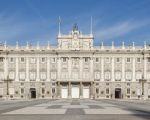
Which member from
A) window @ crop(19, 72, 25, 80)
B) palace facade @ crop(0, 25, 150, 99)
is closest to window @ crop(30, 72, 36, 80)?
palace facade @ crop(0, 25, 150, 99)

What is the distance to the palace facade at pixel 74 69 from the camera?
109 meters

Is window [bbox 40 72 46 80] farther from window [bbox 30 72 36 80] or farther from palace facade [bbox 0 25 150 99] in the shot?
window [bbox 30 72 36 80]

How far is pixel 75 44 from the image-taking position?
11056 cm

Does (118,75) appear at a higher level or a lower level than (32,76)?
higher

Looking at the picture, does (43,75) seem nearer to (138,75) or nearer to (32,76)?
(32,76)

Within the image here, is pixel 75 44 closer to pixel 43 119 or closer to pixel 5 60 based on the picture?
pixel 5 60

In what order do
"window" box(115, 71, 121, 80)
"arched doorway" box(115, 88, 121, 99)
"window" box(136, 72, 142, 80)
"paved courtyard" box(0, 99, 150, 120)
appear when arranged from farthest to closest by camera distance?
"arched doorway" box(115, 88, 121, 99) → "window" box(115, 71, 121, 80) → "window" box(136, 72, 142, 80) → "paved courtyard" box(0, 99, 150, 120)

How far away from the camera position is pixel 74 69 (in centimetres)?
11031

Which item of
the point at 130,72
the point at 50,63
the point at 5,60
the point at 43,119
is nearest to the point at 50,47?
the point at 50,63

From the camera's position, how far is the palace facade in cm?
10912

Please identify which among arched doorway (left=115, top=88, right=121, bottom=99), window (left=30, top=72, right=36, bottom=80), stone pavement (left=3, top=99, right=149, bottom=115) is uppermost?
window (left=30, top=72, right=36, bottom=80)

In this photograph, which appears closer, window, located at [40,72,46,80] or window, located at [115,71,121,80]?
window, located at [115,71,121,80]

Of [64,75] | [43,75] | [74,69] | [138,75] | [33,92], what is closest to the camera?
[138,75]

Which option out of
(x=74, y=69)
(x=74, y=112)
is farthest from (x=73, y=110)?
(x=74, y=69)
